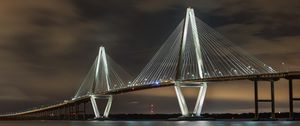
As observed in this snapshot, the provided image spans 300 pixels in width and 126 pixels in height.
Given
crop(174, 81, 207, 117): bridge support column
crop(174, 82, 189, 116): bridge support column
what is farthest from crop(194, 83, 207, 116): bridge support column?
crop(174, 82, 189, 116): bridge support column

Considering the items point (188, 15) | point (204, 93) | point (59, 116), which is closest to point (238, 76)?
point (204, 93)

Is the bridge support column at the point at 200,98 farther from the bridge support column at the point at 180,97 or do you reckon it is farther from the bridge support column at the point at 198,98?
the bridge support column at the point at 180,97

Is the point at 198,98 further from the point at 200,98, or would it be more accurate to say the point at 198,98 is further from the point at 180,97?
the point at 180,97

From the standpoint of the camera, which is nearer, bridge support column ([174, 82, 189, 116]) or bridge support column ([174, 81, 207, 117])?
bridge support column ([174, 81, 207, 117])

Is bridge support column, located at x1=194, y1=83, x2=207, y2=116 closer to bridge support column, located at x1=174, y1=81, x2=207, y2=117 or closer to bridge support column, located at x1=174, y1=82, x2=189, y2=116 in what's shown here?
bridge support column, located at x1=174, y1=81, x2=207, y2=117

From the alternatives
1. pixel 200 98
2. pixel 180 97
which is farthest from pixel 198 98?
pixel 180 97

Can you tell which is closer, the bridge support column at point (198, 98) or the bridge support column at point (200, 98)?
the bridge support column at point (200, 98)

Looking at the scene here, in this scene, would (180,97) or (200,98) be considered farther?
(180,97)

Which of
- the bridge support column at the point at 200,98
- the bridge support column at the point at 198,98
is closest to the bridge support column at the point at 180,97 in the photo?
the bridge support column at the point at 198,98

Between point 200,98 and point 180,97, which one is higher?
point 180,97

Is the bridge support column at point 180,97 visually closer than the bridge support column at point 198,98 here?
No

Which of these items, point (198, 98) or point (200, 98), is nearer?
point (200, 98)

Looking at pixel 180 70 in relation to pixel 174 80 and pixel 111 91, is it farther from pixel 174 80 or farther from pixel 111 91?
pixel 111 91

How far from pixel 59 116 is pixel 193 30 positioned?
381ft
